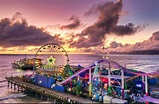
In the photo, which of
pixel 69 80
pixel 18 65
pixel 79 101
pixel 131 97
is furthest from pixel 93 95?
pixel 18 65

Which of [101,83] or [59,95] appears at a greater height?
[101,83]

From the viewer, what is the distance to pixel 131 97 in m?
34.9

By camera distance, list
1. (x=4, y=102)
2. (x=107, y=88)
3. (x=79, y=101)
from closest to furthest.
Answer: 1. (x=79, y=101)
2. (x=107, y=88)
3. (x=4, y=102)

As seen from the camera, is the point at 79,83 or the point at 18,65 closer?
the point at 79,83

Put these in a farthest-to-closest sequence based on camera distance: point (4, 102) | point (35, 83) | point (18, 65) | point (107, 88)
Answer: point (18, 65) < point (35, 83) < point (4, 102) < point (107, 88)

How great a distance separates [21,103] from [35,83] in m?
9.23

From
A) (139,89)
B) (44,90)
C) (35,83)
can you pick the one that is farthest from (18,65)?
(139,89)

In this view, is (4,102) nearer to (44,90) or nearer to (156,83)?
(44,90)

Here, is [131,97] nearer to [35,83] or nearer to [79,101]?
[79,101]

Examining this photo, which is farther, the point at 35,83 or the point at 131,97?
the point at 35,83

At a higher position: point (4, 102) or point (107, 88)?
point (107, 88)

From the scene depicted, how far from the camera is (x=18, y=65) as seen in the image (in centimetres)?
12788

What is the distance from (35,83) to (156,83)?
27.2 metres

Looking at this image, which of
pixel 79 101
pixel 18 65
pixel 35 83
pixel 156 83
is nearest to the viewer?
pixel 79 101
